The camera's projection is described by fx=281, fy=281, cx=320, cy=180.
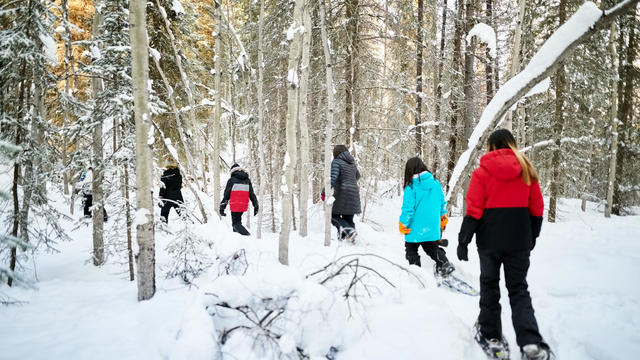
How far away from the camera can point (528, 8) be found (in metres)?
9.92

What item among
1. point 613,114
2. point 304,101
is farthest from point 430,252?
point 613,114

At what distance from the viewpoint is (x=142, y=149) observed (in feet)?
11.8

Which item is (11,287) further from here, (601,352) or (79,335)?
(601,352)

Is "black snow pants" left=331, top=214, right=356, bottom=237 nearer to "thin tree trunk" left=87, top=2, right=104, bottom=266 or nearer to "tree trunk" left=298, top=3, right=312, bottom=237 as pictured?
"tree trunk" left=298, top=3, right=312, bottom=237

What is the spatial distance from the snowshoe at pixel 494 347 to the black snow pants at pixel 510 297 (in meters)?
0.05

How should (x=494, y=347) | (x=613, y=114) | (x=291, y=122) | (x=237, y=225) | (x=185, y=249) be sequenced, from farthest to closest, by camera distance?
1. (x=613, y=114)
2. (x=237, y=225)
3. (x=185, y=249)
4. (x=291, y=122)
5. (x=494, y=347)

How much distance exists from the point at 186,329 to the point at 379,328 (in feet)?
5.23

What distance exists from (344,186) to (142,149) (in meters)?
4.02

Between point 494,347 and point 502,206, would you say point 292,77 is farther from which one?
point 494,347

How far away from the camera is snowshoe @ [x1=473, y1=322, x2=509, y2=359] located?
247 cm

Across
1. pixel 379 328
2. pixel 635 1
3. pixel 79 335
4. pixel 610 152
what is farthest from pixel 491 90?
pixel 79 335

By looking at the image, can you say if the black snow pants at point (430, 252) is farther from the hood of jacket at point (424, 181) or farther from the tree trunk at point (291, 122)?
the tree trunk at point (291, 122)

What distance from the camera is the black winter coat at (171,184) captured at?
771 cm

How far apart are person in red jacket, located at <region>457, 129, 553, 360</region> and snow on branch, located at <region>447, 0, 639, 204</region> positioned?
0.72 feet
